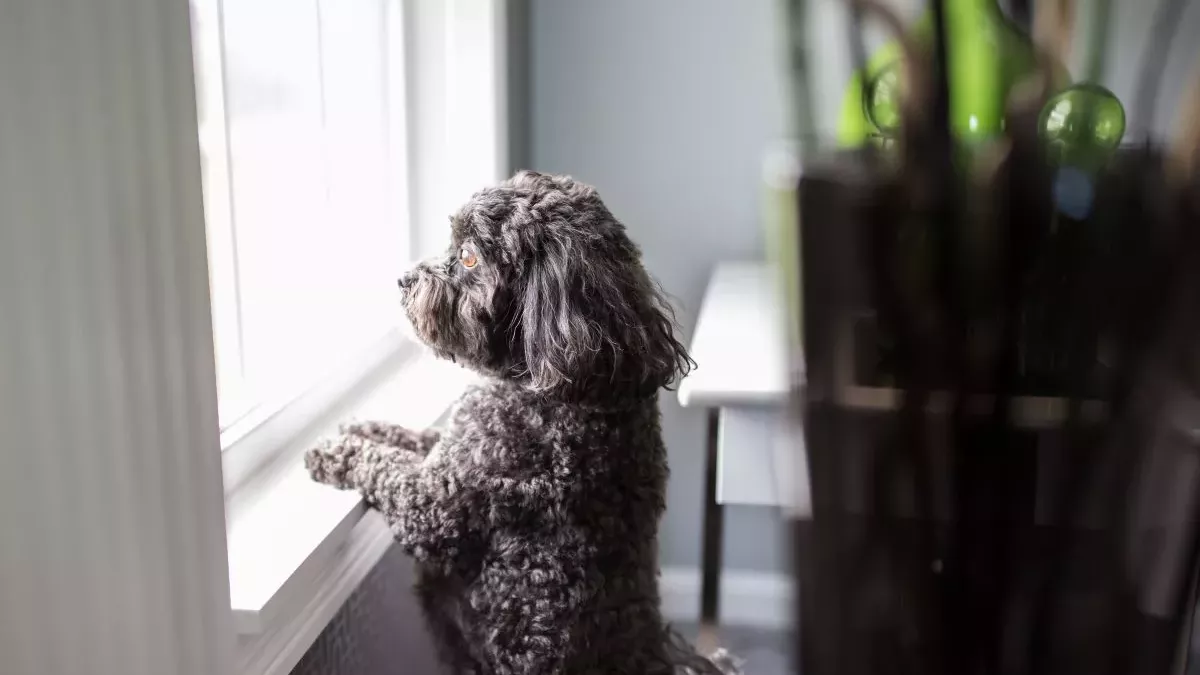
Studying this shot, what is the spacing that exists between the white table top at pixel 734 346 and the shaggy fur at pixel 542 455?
17 centimetres

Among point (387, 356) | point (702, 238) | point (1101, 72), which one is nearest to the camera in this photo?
point (1101, 72)

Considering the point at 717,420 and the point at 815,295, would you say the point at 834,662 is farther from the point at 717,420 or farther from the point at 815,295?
the point at 717,420

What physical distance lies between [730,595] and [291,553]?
1.29 m

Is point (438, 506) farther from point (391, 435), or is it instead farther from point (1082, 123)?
point (1082, 123)

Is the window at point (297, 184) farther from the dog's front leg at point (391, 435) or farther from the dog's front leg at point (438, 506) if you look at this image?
the dog's front leg at point (438, 506)

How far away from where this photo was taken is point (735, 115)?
6.14 ft

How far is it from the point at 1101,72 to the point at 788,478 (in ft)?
0.75

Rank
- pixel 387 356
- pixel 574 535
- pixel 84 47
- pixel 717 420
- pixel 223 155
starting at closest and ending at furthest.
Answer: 1. pixel 84 47
2. pixel 574 535
3. pixel 223 155
4. pixel 387 356
5. pixel 717 420

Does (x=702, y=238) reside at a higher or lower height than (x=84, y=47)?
lower

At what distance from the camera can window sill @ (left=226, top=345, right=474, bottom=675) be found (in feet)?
3.09

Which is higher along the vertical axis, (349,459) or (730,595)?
(349,459)

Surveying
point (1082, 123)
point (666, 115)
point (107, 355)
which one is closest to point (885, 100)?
point (1082, 123)

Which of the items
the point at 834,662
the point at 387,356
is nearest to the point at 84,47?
the point at 834,662

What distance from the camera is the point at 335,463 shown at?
1115 mm
